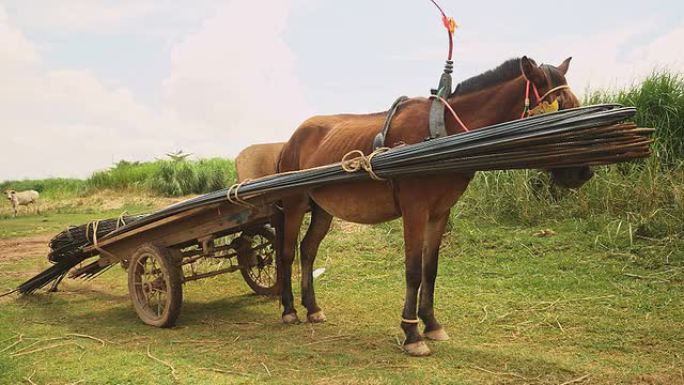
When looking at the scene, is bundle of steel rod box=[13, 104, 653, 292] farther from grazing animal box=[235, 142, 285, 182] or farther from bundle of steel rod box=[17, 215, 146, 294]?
bundle of steel rod box=[17, 215, 146, 294]

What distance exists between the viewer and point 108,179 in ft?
69.8

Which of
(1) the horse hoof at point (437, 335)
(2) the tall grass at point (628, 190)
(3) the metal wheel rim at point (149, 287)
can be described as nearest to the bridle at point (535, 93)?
(1) the horse hoof at point (437, 335)

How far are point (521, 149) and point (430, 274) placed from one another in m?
1.44

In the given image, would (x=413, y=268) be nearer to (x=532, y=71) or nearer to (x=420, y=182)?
(x=420, y=182)

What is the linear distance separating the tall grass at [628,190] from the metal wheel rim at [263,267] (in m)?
3.37

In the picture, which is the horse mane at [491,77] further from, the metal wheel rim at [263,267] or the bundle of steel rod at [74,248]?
the bundle of steel rod at [74,248]

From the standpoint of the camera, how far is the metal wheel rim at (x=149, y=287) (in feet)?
17.6

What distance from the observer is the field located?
4.00m

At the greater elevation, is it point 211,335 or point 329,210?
point 329,210

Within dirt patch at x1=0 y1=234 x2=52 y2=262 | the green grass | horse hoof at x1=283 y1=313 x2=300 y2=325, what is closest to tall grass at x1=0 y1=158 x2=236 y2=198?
dirt patch at x1=0 y1=234 x2=52 y2=262

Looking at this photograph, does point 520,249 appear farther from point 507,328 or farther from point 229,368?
point 229,368

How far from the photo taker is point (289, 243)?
18.1 feet

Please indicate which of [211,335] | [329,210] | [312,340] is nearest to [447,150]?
[329,210]

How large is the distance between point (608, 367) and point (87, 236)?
4.76 m
